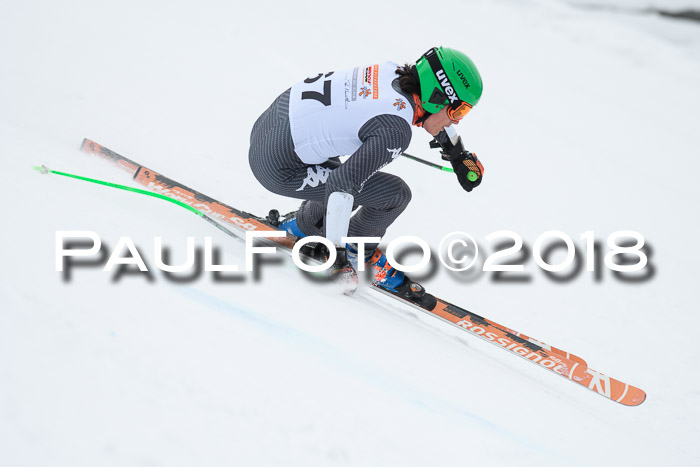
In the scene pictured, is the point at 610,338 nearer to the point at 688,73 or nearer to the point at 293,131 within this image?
the point at 293,131

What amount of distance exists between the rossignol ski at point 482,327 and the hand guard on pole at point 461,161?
2.63 feet

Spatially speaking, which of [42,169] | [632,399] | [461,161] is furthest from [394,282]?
[42,169]

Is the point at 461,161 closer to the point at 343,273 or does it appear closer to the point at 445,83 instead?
the point at 445,83

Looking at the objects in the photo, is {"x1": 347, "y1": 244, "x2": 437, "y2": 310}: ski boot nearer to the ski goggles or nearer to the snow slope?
the snow slope

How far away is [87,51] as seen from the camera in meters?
5.92

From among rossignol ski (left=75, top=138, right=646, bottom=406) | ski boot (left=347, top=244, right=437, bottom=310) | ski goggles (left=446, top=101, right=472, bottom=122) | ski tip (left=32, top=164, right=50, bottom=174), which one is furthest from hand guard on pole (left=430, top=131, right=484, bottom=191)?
ski tip (left=32, top=164, right=50, bottom=174)

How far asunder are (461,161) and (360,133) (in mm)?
738

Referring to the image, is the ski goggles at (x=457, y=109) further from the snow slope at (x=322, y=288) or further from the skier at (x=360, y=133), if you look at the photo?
the snow slope at (x=322, y=288)

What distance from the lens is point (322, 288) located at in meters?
2.93

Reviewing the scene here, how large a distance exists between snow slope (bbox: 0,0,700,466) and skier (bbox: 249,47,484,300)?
1.61 ft

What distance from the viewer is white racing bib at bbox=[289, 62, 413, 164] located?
2.61 m

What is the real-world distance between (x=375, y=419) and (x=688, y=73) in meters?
8.30

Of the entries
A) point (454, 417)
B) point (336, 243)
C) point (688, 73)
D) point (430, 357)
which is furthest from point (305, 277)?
point (688, 73)

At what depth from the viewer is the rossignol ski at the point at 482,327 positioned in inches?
119
